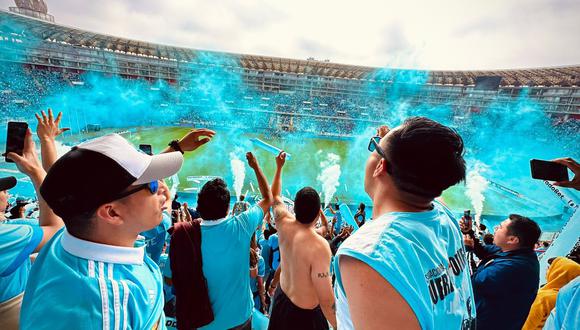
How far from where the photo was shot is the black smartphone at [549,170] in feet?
7.15

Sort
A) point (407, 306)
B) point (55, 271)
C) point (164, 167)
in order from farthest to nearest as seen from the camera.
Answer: point (164, 167), point (55, 271), point (407, 306)

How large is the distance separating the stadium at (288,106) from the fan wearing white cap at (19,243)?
553 inches

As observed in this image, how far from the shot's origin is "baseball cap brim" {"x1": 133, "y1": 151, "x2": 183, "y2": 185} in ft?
3.58

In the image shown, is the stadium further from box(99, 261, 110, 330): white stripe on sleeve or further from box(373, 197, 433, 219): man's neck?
box(373, 197, 433, 219): man's neck

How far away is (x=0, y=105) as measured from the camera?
16578mm

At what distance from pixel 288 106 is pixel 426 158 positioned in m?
24.1

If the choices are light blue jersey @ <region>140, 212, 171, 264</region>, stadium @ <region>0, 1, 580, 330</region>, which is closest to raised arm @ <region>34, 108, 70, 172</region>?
light blue jersey @ <region>140, 212, 171, 264</region>

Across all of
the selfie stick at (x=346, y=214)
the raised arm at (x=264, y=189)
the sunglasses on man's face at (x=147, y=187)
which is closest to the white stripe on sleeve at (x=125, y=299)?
the sunglasses on man's face at (x=147, y=187)

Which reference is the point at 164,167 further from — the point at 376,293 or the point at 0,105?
the point at 0,105

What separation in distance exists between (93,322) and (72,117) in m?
22.4

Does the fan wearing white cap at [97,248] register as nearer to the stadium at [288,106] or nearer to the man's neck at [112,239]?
the man's neck at [112,239]

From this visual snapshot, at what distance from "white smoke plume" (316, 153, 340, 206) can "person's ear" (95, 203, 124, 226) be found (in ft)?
52.6

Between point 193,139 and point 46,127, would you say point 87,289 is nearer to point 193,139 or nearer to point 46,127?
point 193,139

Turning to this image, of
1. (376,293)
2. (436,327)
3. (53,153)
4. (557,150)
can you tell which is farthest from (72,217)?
(557,150)
